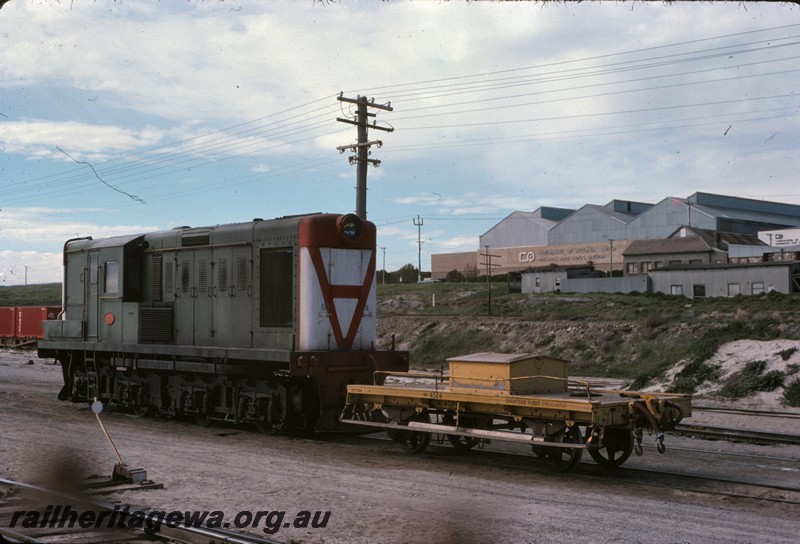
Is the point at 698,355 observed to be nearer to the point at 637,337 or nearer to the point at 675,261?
the point at 637,337

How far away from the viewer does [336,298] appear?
12.6 meters

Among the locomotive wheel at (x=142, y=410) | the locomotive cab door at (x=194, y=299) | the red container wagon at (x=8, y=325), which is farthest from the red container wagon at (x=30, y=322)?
the locomotive cab door at (x=194, y=299)

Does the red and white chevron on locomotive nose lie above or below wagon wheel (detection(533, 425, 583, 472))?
above

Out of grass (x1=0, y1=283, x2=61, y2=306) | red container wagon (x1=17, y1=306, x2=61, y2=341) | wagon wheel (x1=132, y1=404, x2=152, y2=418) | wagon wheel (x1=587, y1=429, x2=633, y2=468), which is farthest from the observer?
grass (x1=0, y1=283, x2=61, y2=306)

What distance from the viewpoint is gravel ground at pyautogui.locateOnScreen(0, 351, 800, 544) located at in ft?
22.0

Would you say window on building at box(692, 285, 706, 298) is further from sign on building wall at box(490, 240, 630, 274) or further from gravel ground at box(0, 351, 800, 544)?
gravel ground at box(0, 351, 800, 544)

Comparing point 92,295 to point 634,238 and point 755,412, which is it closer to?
point 755,412

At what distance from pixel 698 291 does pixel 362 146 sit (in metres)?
29.9

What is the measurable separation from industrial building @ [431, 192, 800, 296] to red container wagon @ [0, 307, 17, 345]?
33.3 m

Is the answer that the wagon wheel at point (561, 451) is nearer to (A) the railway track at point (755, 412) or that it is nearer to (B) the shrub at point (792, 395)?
(A) the railway track at point (755, 412)

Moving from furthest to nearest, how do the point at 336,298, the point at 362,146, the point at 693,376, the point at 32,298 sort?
1. the point at 32,298
2. the point at 362,146
3. the point at 693,376
4. the point at 336,298

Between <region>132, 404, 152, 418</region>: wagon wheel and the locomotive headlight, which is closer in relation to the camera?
the locomotive headlight

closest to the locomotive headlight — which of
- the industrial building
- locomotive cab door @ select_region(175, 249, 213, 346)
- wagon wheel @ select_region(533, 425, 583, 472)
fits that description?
locomotive cab door @ select_region(175, 249, 213, 346)

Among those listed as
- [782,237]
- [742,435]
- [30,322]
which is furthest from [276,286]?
[782,237]
